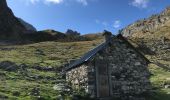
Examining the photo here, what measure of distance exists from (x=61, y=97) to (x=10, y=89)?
4.30 metres

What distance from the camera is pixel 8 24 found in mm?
138125

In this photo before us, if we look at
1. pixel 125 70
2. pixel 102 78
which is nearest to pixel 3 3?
pixel 125 70

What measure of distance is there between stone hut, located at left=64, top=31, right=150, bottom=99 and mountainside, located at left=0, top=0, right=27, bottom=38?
321ft

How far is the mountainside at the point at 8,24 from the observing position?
133m

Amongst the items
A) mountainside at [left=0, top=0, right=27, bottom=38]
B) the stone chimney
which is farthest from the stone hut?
the stone chimney

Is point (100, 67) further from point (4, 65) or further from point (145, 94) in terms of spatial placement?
point (4, 65)

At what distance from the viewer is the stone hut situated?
33.0 m

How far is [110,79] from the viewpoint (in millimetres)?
33656

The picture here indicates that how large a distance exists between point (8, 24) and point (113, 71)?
108496 millimetres

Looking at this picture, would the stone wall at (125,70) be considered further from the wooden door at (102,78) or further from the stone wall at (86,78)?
the stone wall at (86,78)

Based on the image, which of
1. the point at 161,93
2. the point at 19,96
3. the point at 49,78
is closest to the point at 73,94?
the point at 19,96

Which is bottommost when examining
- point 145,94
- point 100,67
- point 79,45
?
point 145,94

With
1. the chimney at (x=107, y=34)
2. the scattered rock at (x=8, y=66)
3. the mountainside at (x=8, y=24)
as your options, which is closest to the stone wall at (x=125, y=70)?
the chimney at (x=107, y=34)

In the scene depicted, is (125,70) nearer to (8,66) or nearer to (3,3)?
(8,66)
